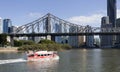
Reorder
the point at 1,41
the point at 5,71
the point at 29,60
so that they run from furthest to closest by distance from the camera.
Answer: the point at 1,41, the point at 29,60, the point at 5,71

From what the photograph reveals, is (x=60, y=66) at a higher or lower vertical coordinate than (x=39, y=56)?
lower

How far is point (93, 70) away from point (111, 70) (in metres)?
2.65

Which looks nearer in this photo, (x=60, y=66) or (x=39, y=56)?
(x=60, y=66)

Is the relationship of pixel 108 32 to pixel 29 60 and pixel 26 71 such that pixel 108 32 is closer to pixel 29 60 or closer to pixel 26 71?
pixel 29 60

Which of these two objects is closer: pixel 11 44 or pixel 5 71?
pixel 5 71

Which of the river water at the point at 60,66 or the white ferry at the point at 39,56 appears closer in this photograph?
the river water at the point at 60,66

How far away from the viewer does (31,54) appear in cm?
7712

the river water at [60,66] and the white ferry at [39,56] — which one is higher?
the white ferry at [39,56]

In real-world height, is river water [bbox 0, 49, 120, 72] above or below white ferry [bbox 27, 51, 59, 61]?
below

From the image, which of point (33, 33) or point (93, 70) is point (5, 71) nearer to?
point (93, 70)

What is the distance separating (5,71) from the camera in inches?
2176

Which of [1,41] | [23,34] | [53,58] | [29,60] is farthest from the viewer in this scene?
[23,34]

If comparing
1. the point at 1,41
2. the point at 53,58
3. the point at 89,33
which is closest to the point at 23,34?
the point at 1,41

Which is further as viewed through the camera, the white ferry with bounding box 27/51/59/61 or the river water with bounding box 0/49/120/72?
the white ferry with bounding box 27/51/59/61
